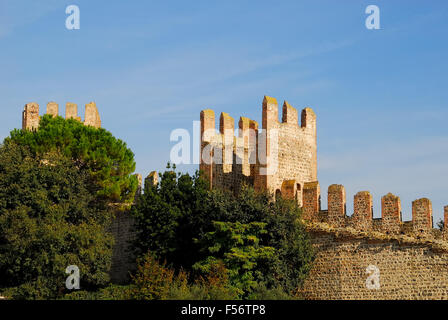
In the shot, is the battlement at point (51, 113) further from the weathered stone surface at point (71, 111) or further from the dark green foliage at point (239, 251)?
the dark green foliage at point (239, 251)

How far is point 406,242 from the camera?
34.2m

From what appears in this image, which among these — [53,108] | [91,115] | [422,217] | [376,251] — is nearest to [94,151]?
[53,108]

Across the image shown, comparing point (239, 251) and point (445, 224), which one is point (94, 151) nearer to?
point (239, 251)

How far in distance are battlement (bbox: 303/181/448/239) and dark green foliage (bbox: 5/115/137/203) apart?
8814 millimetres

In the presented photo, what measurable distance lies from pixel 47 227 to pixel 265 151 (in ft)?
30.4

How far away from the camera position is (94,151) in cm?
4131

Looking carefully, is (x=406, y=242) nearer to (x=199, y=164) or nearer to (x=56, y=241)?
(x=199, y=164)

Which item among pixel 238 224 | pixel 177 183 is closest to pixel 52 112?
pixel 177 183

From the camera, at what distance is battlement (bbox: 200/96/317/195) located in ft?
126

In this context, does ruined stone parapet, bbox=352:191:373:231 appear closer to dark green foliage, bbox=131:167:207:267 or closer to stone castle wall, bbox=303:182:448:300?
stone castle wall, bbox=303:182:448:300

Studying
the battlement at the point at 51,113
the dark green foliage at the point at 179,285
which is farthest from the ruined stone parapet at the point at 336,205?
the battlement at the point at 51,113

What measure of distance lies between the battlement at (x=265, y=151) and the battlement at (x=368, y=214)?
3.40 ft
